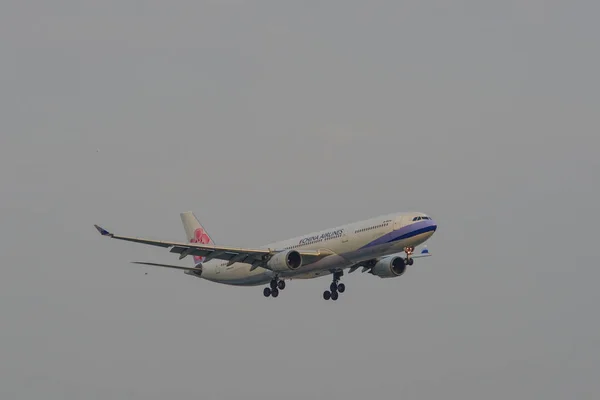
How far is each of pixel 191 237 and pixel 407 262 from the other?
25.3 meters

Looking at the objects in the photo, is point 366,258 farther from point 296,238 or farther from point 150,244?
point 150,244

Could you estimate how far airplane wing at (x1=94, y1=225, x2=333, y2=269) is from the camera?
85.8m

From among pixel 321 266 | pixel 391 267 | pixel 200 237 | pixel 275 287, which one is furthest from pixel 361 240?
pixel 200 237

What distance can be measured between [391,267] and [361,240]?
7045 millimetres

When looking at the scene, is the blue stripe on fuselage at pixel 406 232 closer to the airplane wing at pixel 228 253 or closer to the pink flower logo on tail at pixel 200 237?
the airplane wing at pixel 228 253

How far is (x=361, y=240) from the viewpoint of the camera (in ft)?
277

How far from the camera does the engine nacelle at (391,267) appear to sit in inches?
3568

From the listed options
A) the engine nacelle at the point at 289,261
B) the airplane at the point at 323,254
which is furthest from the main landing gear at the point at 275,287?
the engine nacelle at the point at 289,261

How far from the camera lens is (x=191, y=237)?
105750 millimetres

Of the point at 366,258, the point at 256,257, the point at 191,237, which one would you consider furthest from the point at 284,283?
the point at 191,237

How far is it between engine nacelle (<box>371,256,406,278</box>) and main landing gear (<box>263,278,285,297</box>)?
7373mm

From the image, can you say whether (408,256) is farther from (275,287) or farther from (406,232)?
(275,287)

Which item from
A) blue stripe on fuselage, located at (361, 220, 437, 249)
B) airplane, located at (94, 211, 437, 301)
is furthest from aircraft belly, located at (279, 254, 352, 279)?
blue stripe on fuselage, located at (361, 220, 437, 249)

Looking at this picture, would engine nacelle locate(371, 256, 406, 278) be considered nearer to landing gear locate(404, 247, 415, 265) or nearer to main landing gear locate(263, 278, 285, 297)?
landing gear locate(404, 247, 415, 265)
